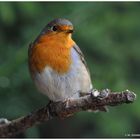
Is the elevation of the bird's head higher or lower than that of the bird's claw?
higher

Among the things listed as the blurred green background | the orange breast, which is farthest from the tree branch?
the blurred green background

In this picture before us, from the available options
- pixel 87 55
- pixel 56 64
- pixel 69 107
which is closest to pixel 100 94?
pixel 69 107

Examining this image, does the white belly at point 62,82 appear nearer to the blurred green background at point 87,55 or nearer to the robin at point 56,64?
the robin at point 56,64

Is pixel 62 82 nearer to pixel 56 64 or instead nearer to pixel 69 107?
pixel 56 64

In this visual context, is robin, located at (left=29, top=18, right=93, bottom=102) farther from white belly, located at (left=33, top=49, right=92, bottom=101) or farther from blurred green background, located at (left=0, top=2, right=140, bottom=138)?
blurred green background, located at (left=0, top=2, right=140, bottom=138)

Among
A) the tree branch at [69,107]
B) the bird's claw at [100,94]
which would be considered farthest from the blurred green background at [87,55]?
the bird's claw at [100,94]

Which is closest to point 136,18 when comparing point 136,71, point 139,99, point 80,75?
point 136,71

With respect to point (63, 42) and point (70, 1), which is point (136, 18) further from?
point (63, 42)
